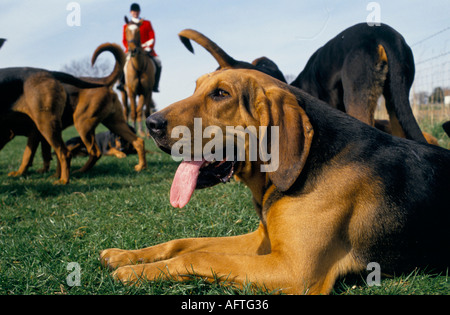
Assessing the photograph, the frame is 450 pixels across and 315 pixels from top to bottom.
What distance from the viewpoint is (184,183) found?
2736 millimetres

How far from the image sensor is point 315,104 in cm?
273

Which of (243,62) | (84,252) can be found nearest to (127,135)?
(243,62)

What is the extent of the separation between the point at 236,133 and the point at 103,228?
210 cm

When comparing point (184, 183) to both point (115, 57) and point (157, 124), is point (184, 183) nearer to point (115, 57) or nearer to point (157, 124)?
point (157, 124)

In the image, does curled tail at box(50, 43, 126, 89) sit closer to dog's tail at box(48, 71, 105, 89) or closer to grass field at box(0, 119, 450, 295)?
dog's tail at box(48, 71, 105, 89)

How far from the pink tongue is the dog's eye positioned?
489 mm

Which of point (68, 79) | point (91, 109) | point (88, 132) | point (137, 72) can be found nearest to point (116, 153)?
point (88, 132)

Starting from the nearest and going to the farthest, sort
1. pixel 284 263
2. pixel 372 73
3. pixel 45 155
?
pixel 284 263
pixel 372 73
pixel 45 155

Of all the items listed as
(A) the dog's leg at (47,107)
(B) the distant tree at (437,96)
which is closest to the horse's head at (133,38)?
(A) the dog's leg at (47,107)

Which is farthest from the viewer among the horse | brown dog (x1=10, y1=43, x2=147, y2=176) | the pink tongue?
the horse

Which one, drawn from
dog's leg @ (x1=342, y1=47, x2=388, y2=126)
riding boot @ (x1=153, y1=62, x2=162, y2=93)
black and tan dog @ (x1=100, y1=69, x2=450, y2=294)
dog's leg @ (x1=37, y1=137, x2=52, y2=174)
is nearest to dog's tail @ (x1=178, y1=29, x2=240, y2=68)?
dog's leg @ (x1=342, y1=47, x2=388, y2=126)

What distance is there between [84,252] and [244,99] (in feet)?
6.17

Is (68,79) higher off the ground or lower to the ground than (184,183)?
higher

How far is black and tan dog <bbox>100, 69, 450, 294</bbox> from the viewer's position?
229 centimetres
